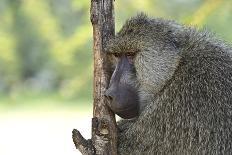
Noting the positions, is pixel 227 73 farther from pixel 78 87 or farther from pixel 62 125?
pixel 62 125

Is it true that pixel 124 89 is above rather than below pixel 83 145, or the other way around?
above

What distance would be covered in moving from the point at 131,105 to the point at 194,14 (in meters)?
1.07

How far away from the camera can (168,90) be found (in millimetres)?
5141

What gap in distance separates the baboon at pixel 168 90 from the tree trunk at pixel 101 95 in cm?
8

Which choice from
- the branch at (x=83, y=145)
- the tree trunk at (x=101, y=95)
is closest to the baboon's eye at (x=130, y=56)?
the tree trunk at (x=101, y=95)

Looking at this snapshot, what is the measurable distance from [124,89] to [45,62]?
10.9 meters

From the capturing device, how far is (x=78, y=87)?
6.94 meters

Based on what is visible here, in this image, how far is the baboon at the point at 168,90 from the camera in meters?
4.95

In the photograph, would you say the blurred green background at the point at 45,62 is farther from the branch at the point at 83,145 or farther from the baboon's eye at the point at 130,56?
the branch at the point at 83,145

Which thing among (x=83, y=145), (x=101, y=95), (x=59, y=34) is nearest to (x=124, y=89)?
(x=101, y=95)

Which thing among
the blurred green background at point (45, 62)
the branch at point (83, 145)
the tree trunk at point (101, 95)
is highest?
the blurred green background at point (45, 62)

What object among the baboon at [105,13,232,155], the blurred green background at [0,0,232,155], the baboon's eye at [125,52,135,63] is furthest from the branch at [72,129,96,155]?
the blurred green background at [0,0,232,155]

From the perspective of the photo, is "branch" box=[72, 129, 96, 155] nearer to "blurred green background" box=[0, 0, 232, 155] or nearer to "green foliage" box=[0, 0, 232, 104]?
"green foliage" box=[0, 0, 232, 104]

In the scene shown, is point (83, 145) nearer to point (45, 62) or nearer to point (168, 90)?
point (168, 90)
